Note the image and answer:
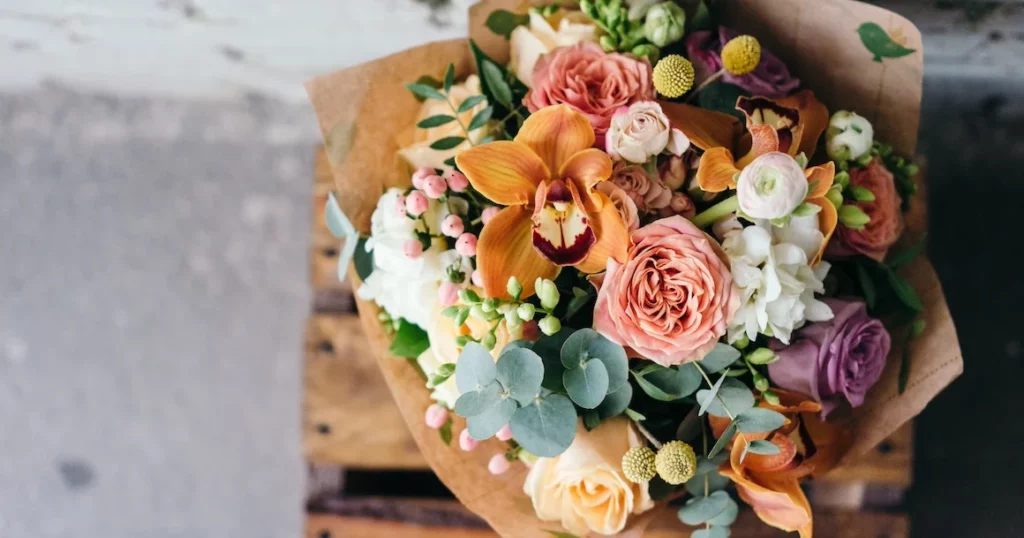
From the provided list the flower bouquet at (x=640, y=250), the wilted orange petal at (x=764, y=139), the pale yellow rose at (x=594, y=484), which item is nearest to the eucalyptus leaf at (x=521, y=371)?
the flower bouquet at (x=640, y=250)

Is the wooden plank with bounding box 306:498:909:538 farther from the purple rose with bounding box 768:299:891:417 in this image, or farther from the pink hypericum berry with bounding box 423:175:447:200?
the pink hypericum berry with bounding box 423:175:447:200

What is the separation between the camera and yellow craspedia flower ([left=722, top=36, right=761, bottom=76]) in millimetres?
563

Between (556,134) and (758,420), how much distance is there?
26 centimetres

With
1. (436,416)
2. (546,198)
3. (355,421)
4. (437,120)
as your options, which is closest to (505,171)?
(546,198)

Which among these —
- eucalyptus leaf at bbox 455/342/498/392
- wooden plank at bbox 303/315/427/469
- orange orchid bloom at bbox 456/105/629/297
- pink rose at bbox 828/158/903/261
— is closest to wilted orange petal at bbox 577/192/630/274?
orange orchid bloom at bbox 456/105/629/297

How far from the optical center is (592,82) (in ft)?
1.90

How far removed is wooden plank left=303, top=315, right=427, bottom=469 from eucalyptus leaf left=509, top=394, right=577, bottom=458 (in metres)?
0.36

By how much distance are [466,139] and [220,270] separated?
78 centimetres

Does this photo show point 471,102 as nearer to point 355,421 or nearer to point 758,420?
point 758,420

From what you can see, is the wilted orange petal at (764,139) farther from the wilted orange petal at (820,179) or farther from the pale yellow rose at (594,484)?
the pale yellow rose at (594,484)

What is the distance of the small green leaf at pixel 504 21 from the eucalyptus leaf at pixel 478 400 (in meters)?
0.33

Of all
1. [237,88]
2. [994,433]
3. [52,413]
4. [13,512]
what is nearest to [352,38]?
[237,88]

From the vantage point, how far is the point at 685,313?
49cm

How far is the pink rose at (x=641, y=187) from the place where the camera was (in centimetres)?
53
